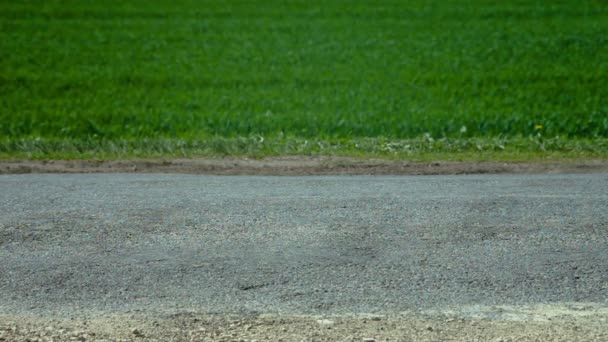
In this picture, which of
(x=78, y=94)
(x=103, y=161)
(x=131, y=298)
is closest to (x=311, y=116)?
(x=103, y=161)

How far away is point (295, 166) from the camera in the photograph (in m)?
11.6

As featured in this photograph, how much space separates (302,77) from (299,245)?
45.5 ft

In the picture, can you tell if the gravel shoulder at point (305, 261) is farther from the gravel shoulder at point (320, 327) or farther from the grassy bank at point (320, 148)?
the grassy bank at point (320, 148)

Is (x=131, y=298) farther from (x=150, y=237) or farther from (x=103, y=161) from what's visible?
(x=103, y=161)

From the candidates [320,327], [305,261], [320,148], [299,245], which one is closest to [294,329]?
[320,327]

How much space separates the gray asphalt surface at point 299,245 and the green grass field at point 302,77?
3.39 meters

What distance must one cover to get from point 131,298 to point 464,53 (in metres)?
19.1

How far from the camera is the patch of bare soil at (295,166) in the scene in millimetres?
11180

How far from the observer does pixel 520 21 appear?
2944cm

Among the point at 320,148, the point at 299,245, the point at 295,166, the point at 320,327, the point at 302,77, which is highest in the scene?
the point at 320,327

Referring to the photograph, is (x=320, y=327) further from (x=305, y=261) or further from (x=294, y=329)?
(x=305, y=261)

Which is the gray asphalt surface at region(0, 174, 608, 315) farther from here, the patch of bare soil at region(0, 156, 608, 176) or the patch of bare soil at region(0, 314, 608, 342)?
the patch of bare soil at region(0, 156, 608, 176)

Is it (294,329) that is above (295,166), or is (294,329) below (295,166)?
above

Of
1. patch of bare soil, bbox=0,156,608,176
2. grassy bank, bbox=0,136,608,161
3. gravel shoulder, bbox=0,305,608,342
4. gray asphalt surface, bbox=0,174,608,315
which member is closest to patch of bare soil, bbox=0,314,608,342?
gravel shoulder, bbox=0,305,608,342
